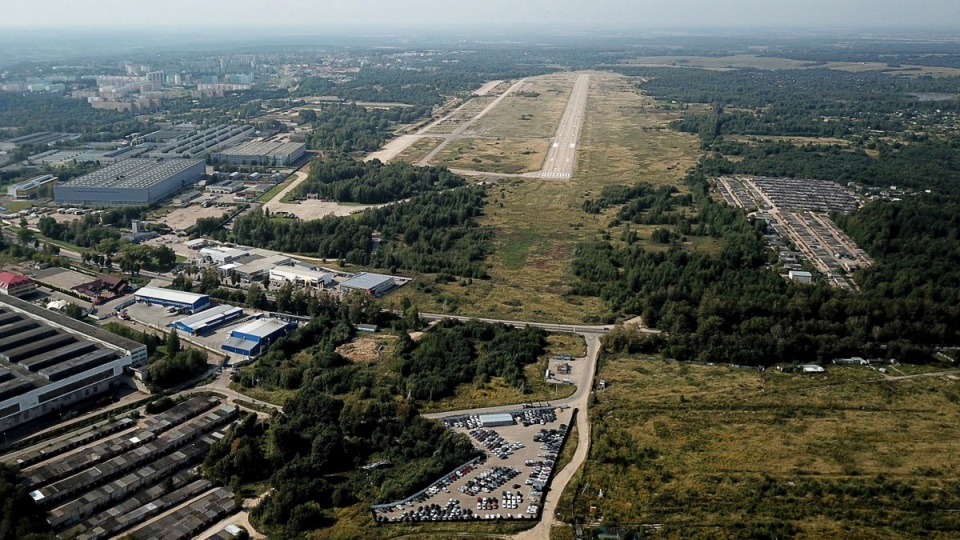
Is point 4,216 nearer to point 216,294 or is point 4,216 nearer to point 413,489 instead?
Answer: point 216,294

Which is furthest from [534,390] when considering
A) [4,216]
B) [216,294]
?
[4,216]

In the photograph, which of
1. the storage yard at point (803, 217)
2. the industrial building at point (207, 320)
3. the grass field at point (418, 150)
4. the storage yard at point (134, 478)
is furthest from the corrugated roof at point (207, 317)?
the grass field at point (418, 150)

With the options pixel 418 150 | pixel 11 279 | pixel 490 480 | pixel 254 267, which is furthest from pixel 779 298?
pixel 418 150

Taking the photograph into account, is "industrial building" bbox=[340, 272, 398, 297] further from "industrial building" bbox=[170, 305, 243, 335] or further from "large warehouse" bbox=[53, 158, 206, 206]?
"large warehouse" bbox=[53, 158, 206, 206]

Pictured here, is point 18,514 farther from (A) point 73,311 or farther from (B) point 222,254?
(B) point 222,254

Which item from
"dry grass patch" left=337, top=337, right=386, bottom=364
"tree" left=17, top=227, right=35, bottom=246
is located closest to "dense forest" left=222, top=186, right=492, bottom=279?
"dry grass patch" left=337, top=337, right=386, bottom=364
